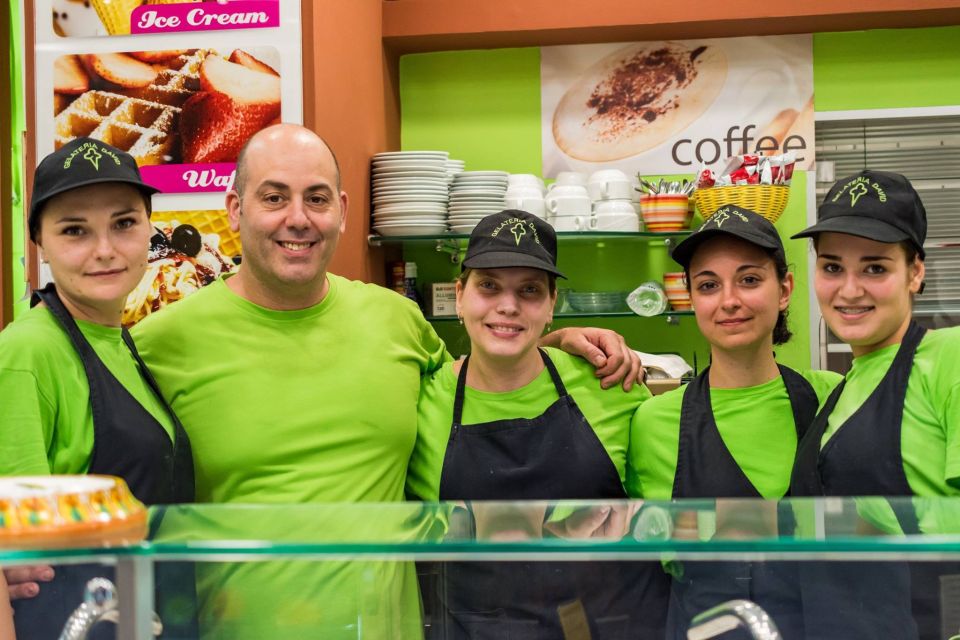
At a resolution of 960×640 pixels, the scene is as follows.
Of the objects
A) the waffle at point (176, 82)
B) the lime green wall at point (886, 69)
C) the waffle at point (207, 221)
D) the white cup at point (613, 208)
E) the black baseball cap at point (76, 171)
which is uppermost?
the lime green wall at point (886, 69)

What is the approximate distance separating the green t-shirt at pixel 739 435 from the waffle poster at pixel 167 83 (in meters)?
1.93

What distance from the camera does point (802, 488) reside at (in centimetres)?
177

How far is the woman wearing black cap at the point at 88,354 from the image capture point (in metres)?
1.58

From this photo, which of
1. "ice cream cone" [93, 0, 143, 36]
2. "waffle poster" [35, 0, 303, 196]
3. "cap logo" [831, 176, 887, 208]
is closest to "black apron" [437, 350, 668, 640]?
"cap logo" [831, 176, 887, 208]

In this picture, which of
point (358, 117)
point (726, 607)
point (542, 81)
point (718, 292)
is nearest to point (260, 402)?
point (718, 292)

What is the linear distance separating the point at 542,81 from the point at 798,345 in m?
1.87

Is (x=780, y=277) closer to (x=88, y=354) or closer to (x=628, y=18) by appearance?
(x=88, y=354)

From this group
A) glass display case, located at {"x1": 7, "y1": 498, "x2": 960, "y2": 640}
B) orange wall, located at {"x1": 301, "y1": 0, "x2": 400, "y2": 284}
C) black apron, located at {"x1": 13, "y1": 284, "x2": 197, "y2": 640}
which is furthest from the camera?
orange wall, located at {"x1": 301, "y1": 0, "x2": 400, "y2": 284}

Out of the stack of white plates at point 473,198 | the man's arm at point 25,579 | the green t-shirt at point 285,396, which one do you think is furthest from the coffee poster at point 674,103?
the man's arm at point 25,579

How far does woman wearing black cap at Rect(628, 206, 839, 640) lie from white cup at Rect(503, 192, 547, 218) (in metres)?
2.13

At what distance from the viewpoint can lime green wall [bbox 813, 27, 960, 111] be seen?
15.7ft

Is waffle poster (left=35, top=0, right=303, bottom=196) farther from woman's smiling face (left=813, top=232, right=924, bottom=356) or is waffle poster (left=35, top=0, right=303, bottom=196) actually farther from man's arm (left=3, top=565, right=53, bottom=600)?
man's arm (left=3, top=565, right=53, bottom=600)

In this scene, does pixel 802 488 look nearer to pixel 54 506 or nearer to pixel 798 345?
pixel 54 506

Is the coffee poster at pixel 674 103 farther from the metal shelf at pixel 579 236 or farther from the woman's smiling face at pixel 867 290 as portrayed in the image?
the woman's smiling face at pixel 867 290
